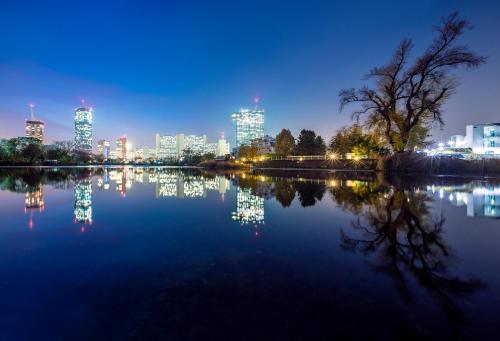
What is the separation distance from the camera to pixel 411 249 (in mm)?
6348

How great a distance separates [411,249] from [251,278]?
13.2ft

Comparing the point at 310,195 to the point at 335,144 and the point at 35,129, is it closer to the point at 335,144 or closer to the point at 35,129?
the point at 335,144

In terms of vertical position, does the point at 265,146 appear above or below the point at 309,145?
above

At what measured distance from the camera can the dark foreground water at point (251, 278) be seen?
3396 millimetres

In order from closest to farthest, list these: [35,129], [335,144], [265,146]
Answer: [335,144] → [265,146] → [35,129]

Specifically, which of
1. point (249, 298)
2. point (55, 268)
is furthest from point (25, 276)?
point (249, 298)

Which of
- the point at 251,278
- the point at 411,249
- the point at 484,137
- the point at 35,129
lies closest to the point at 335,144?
the point at 484,137

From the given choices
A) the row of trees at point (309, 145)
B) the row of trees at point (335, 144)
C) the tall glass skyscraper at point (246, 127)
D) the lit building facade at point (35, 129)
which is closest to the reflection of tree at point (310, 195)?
the row of trees at point (335, 144)

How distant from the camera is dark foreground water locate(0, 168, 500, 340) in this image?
340 cm

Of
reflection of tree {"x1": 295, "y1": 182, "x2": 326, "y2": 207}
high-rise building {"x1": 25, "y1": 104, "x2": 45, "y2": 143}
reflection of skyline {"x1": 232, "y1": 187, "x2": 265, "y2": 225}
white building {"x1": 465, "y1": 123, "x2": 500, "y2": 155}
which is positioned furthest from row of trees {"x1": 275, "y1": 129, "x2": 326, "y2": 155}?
high-rise building {"x1": 25, "y1": 104, "x2": 45, "y2": 143}

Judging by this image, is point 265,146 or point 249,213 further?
point 265,146

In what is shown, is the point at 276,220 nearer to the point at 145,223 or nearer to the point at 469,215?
the point at 145,223

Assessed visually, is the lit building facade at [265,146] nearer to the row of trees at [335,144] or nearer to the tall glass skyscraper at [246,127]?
the row of trees at [335,144]

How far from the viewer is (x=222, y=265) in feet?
18.1
